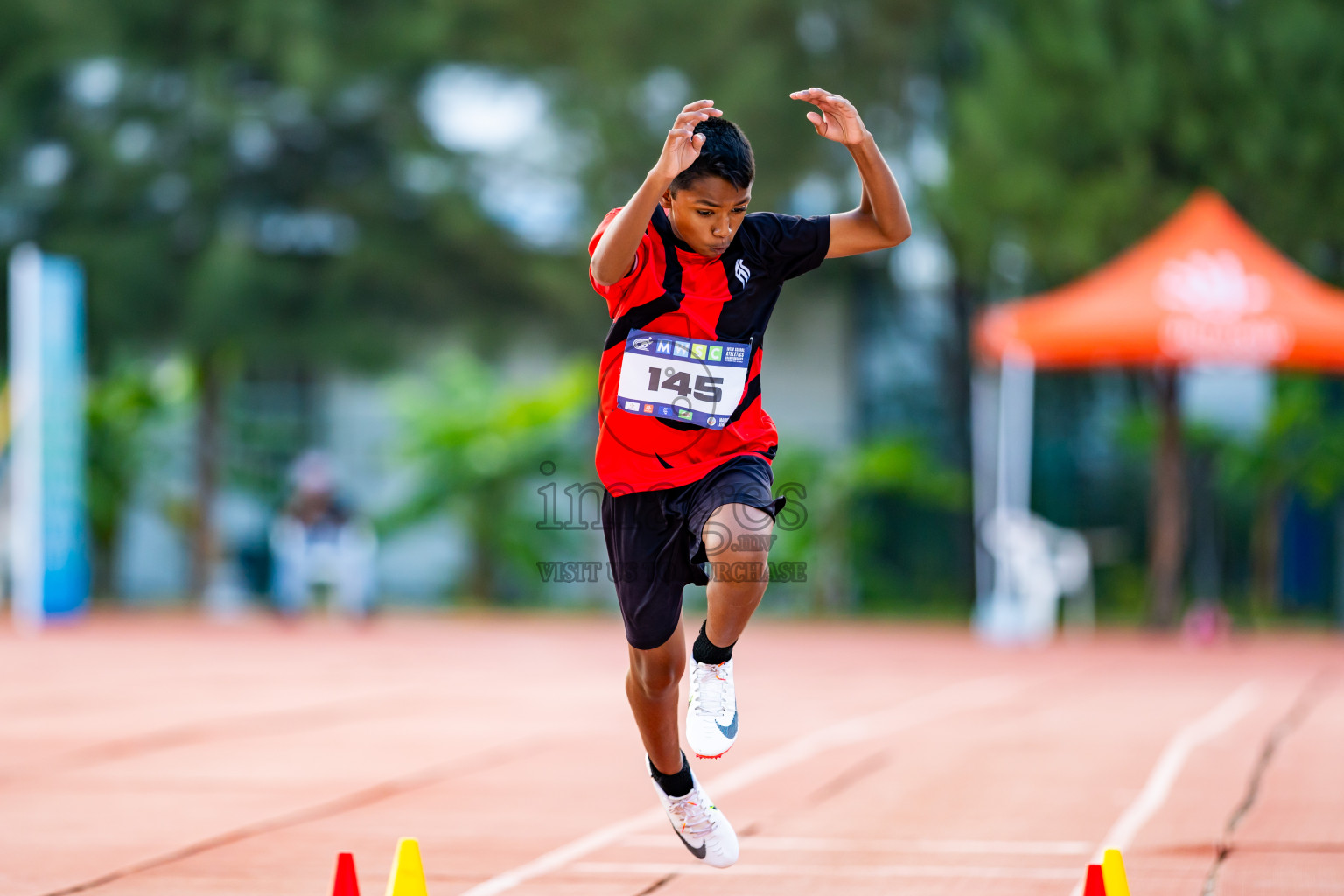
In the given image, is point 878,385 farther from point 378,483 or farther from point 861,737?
point 861,737

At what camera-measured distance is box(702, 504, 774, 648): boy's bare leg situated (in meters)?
4.59

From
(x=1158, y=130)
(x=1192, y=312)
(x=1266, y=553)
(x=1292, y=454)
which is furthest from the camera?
(x=1266, y=553)

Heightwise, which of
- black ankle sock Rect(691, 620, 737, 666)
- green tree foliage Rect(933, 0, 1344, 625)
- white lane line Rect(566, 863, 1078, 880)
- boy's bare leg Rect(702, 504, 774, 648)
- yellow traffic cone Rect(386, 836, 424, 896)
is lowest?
white lane line Rect(566, 863, 1078, 880)

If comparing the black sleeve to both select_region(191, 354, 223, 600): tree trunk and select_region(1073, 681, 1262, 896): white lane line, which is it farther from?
select_region(191, 354, 223, 600): tree trunk

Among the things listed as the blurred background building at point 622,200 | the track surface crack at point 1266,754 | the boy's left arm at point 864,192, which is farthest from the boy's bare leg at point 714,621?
the blurred background building at point 622,200

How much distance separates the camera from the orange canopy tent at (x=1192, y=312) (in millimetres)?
14789

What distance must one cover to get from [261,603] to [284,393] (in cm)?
311

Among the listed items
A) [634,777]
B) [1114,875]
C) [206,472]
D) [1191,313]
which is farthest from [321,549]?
[1114,875]

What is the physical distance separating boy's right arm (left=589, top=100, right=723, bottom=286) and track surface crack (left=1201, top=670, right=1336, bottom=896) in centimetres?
254

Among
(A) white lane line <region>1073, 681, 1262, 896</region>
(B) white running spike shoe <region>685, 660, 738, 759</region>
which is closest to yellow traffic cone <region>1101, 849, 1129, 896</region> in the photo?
(A) white lane line <region>1073, 681, 1262, 896</region>

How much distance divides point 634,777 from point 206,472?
15.9m

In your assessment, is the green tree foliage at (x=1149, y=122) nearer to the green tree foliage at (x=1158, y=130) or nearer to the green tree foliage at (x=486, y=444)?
the green tree foliage at (x=1158, y=130)

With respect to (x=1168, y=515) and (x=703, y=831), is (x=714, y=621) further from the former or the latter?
(x=1168, y=515)

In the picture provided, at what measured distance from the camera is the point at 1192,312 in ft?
48.8
